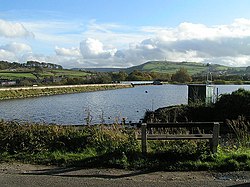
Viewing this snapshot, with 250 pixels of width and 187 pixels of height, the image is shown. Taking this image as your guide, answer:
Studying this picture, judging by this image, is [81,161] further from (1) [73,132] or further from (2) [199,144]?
(2) [199,144]

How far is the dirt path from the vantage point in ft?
23.3

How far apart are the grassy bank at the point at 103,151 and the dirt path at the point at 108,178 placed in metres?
0.40

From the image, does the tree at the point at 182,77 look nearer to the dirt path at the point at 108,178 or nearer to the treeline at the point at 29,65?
the treeline at the point at 29,65

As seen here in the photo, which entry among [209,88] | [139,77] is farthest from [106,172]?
[139,77]

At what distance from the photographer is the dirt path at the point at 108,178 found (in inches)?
280

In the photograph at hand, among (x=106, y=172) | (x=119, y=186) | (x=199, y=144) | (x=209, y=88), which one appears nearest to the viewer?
(x=119, y=186)

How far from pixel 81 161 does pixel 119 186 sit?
204 cm

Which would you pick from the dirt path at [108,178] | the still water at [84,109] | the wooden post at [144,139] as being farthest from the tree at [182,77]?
the dirt path at [108,178]

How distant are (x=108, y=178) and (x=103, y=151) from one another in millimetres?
2025

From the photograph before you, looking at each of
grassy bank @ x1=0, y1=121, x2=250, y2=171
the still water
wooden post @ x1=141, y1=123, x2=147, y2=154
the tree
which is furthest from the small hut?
the tree

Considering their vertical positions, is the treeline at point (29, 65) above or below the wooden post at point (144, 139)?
above

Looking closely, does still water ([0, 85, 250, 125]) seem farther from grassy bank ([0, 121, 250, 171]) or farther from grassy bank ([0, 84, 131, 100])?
grassy bank ([0, 84, 131, 100])

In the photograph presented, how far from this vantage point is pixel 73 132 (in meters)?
10.7

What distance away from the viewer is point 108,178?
7.51 metres
